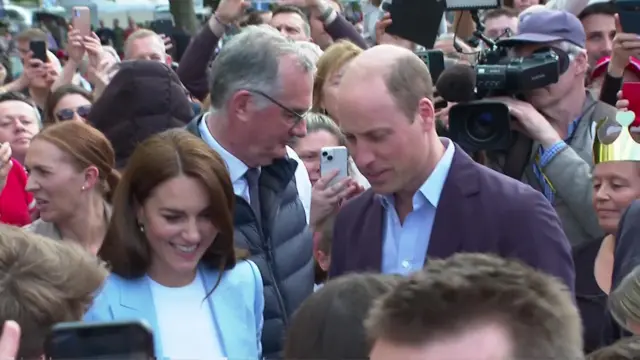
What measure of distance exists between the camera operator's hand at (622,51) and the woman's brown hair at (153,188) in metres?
2.07

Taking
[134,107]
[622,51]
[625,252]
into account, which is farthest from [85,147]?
[622,51]

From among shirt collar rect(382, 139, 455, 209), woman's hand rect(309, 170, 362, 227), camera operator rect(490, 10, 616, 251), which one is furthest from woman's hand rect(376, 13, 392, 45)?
shirt collar rect(382, 139, 455, 209)

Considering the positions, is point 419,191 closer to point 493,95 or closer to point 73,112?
point 493,95

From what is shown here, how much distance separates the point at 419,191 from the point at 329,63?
7.62ft

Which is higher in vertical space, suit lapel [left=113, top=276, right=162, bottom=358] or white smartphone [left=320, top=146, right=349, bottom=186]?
suit lapel [left=113, top=276, right=162, bottom=358]

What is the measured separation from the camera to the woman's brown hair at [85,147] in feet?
13.3

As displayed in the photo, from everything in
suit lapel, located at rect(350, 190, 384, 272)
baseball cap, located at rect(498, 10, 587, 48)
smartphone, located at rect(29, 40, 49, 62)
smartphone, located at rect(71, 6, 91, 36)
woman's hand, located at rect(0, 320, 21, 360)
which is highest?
woman's hand, located at rect(0, 320, 21, 360)

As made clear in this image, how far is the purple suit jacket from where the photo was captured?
2.91 meters

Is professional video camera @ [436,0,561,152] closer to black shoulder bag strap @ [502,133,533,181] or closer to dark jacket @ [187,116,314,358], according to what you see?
black shoulder bag strap @ [502,133,533,181]

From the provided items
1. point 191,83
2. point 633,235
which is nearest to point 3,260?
point 633,235

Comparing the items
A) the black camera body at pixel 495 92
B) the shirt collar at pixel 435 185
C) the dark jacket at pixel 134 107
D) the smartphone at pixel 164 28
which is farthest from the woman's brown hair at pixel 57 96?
the smartphone at pixel 164 28

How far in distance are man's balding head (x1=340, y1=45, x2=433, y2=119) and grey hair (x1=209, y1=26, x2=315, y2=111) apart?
603mm

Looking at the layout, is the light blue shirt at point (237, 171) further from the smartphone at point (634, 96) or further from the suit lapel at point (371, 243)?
the smartphone at point (634, 96)

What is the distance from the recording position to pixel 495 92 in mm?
3875
